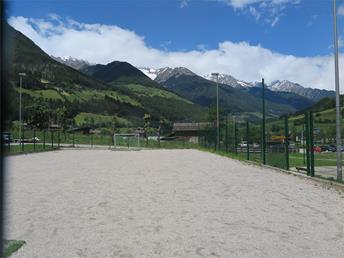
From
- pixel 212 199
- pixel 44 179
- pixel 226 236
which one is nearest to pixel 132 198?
pixel 212 199

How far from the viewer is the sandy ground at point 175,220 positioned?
18.0ft

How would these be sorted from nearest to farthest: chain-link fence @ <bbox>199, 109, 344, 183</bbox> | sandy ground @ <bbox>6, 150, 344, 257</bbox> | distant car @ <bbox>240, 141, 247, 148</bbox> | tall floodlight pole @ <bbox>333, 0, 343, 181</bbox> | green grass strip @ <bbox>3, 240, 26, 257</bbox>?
green grass strip @ <bbox>3, 240, 26, 257</bbox>
sandy ground @ <bbox>6, 150, 344, 257</bbox>
tall floodlight pole @ <bbox>333, 0, 343, 181</bbox>
chain-link fence @ <bbox>199, 109, 344, 183</bbox>
distant car @ <bbox>240, 141, 247, 148</bbox>

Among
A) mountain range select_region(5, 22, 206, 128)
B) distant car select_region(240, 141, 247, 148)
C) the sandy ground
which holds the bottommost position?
the sandy ground

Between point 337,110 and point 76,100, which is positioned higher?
point 76,100

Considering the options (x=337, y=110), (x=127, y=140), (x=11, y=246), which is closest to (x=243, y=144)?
(x=337, y=110)

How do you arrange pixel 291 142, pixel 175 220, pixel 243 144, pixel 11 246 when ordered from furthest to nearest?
1. pixel 243 144
2. pixel 291 142
3. pixel 175 220
4. pixel 11 246

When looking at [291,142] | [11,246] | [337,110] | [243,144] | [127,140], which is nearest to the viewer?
[11,246]

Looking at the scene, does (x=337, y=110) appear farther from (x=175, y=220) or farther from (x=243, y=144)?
(x=243, y=144)

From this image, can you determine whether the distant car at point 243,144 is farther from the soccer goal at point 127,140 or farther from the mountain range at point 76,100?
the mountain range at point 76,100

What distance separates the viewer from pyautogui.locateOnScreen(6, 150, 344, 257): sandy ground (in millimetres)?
5488

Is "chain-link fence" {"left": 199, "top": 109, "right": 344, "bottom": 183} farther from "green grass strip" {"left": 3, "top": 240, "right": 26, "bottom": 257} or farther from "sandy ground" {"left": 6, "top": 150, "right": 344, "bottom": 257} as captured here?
"green grass strip" {"left": 3, "top": 240, "right": 26, "bottom": 257}

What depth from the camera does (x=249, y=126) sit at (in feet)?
82.4

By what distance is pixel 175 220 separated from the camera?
730 centimetres

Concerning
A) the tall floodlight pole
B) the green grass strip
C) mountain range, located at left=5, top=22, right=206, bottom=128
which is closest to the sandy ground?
the green grass strip
